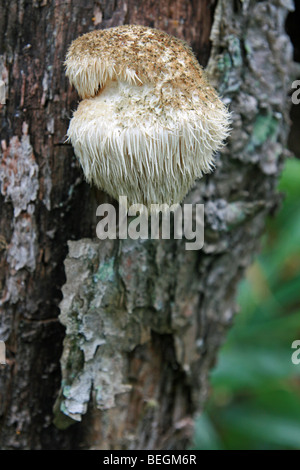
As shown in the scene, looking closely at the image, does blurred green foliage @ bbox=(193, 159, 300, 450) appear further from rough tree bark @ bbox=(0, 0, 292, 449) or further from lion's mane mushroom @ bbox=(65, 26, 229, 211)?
lion's mane mushroom @ bbox=(65, 26, 229, 211)

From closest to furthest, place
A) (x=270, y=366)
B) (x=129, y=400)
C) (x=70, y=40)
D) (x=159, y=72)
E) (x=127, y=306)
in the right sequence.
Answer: (x=159, y=72) < (x=70, y=40) < (x=127, y=306) < (x=129, y=400) < (x=270, y=366)

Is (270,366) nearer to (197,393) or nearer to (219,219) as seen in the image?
(197,393)

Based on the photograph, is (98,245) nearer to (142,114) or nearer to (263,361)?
(142,114)

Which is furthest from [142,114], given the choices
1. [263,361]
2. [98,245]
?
[263,361]

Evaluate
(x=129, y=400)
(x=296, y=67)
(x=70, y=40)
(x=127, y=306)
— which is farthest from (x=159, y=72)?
(x=129, y=400)

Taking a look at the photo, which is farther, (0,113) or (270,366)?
(270,366)

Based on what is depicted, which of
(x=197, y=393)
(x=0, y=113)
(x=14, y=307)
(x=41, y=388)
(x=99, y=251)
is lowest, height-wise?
(x=197, y=393)

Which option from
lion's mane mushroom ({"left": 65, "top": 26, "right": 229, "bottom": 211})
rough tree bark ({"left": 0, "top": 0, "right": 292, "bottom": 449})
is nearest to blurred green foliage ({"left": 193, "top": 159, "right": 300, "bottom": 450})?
rough tree bark ({"left": 0, "top": 0, "right": 292, "bottom": 449})
